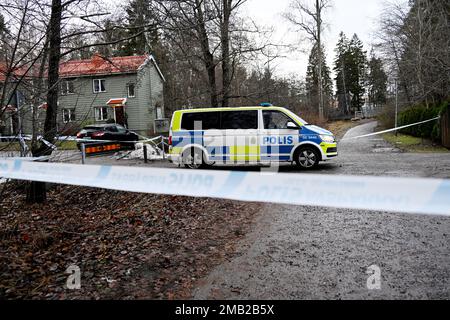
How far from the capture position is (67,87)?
645 cm

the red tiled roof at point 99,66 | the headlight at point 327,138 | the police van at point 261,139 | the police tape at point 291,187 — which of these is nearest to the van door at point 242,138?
the police van at point 261,139

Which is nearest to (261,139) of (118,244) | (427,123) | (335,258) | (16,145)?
(118,244)

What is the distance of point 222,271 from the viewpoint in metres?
3.95

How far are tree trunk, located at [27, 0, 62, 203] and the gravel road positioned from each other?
171 inches

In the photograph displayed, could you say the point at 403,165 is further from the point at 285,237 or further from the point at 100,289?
the point at 100,289

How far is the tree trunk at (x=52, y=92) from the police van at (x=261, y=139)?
4481 millimetres

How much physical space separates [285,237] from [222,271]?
1496 mm

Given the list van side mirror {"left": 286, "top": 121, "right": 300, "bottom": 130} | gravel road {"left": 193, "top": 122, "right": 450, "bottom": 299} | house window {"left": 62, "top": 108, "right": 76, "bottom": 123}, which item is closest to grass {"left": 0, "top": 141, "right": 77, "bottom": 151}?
house window {"left": 62, "top": 108, "right": 76, "bottom": 123}

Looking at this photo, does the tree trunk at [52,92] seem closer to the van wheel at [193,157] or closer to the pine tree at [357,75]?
the van wheel at [193,157]

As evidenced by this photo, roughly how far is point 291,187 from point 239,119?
8049mm

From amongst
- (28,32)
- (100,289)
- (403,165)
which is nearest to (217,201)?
(100,289)

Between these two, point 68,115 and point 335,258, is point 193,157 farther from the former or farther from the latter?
point 335,258

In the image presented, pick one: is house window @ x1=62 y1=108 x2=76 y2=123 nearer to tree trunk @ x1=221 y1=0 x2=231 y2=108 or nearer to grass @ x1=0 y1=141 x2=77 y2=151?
grass @ x1=0 y1=141 x2=77 y2=151

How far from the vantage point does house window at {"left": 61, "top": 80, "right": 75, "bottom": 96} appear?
6322 millimetres
